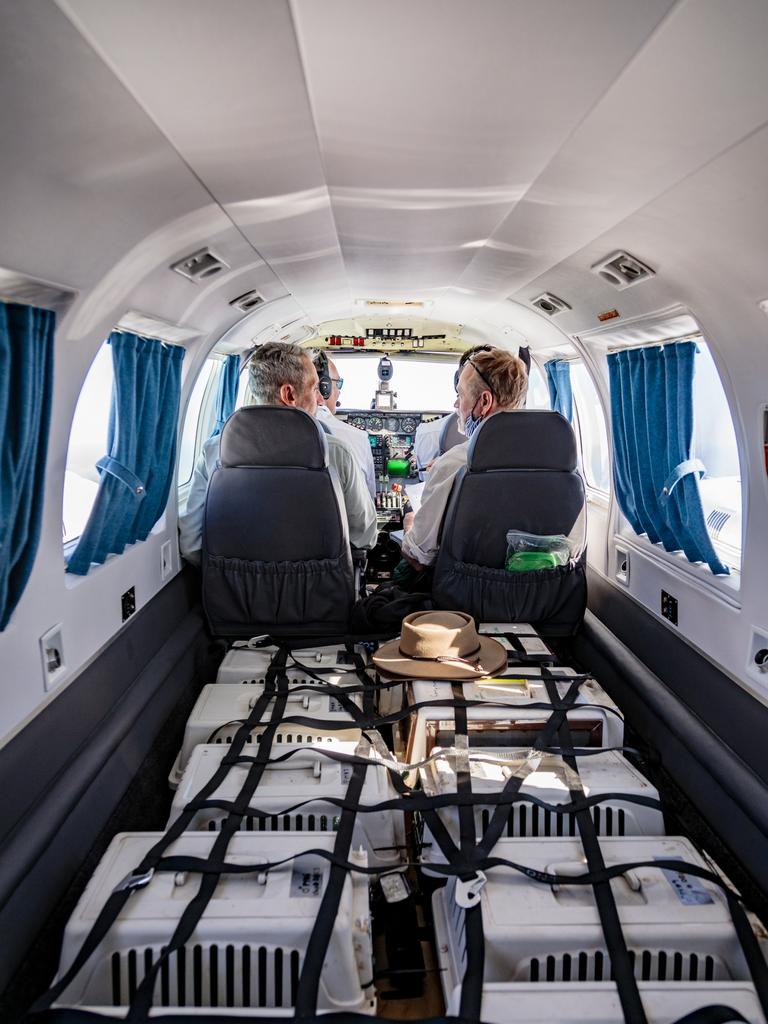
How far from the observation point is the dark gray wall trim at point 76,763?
72.9 inches

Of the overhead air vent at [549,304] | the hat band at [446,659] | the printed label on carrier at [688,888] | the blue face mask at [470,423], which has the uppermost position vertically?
the overhead air vent at [549,304]

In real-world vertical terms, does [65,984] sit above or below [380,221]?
below

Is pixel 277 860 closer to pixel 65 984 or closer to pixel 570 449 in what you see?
pixel 65 984

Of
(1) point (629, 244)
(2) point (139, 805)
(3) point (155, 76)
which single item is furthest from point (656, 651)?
(3) point (155, 76)

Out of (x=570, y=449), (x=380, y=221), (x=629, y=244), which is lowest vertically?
(x=570, y=449)

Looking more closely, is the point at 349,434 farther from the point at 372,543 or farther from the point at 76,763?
the point at 76,763

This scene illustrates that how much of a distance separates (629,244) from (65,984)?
295cm

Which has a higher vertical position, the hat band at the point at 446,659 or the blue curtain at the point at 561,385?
the blue curtain at the point at 561,385

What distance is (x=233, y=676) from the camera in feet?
10.1

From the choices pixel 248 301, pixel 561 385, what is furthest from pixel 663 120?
pixel 561 385

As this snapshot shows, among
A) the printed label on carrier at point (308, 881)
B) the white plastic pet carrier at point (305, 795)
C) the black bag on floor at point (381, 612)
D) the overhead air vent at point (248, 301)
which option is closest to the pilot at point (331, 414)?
the overhead air vent at point (248, 301)

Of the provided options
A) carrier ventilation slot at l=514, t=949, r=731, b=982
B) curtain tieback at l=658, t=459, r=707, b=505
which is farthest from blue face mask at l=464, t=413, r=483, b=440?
carrier ventilation slot at l=514, t=949, r=731, b=982

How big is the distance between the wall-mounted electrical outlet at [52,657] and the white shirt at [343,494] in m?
1.56

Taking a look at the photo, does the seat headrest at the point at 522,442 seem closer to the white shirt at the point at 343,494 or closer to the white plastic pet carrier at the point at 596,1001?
the white shirt at the point at 343,494
